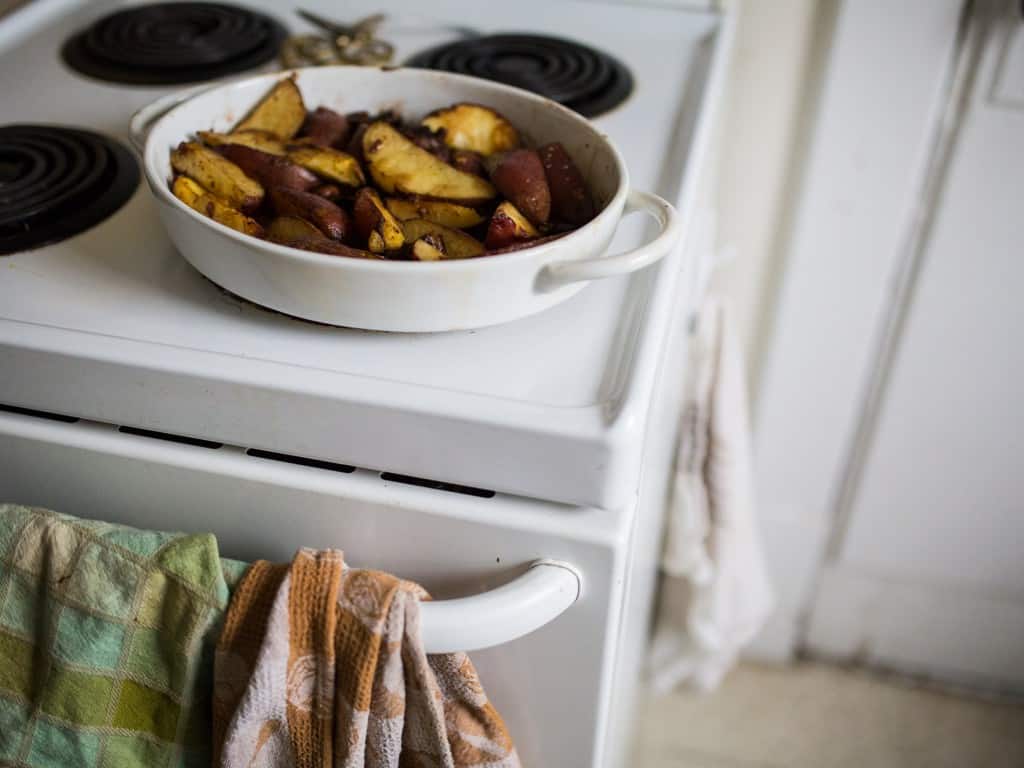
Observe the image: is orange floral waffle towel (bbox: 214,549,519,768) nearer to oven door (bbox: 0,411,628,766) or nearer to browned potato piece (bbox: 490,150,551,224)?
oven door (bbox: 0,411,628,766)

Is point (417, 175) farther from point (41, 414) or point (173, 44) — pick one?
point (173, 44)

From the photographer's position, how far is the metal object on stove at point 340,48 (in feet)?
2.50

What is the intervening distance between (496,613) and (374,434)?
0.32 ft

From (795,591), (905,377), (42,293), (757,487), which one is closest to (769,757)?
(795,591)

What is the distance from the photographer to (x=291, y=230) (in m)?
0.49

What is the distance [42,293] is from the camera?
50 centimetres

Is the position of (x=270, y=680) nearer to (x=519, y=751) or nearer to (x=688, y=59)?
(x=519, y=751)

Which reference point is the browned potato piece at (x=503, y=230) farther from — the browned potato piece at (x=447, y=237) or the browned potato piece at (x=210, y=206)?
the browned potato piece at (x=210, y=206)

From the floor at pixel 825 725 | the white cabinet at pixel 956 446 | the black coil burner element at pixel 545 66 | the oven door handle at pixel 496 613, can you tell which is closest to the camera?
the oven door handle at pixel 496 613

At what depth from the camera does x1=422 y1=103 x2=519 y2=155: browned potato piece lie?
0.58 m

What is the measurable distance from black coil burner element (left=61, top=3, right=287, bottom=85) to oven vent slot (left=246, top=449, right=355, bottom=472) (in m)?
0.42

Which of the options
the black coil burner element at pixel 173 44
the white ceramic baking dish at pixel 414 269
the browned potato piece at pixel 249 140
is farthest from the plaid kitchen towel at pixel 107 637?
the black coil burner element at pixel 173 44

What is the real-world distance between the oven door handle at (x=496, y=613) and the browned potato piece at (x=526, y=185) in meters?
0.20

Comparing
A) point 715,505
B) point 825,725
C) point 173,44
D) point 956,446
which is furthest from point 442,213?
point 825,725
